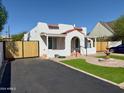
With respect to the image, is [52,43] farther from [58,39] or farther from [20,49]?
[20,49]

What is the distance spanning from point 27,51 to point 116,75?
43.0 feet

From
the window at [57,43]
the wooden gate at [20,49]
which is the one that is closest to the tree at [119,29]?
the window at [57,43]

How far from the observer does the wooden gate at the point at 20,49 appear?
821 inches

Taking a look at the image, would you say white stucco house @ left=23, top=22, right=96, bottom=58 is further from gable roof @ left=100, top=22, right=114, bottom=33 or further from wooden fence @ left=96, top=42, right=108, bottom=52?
gable roof @ left=100, top=22, right=114, bottom=33

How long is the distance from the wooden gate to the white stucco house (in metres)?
0.79

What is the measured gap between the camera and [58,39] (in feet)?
82.7

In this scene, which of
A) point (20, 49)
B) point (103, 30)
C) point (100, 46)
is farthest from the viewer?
point (103, 30)

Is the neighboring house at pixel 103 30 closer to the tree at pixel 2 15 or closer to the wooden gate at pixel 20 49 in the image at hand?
the wooden gate at pixel 20 49

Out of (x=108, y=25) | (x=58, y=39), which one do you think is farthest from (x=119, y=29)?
(x=58, y=39)

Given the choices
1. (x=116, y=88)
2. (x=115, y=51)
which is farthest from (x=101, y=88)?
(x=115, y=51)

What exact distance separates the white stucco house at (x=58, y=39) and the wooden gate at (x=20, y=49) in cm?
79

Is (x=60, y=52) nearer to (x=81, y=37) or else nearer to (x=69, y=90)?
(x=81, y=37)

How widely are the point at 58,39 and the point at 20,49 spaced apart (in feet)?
19.2

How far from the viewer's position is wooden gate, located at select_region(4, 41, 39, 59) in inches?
821
